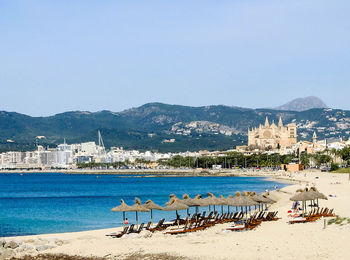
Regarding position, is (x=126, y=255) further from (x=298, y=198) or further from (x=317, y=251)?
(x=298, y=198)

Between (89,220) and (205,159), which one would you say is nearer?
(89,220)

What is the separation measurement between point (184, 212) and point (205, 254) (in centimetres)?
1943

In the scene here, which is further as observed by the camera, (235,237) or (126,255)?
(235,237)

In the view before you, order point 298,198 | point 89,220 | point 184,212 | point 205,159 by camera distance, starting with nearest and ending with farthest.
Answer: point 298,198 → point 89,220 → point 184,212 → point 205,159

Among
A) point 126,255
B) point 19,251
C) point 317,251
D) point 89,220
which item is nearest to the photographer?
point 317,251

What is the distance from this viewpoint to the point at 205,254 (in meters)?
19.3

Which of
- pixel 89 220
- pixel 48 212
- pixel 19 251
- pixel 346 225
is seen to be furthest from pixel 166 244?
pixel 48 212

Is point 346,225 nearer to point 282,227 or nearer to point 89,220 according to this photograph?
point 282,227

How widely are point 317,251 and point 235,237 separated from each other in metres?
4.78

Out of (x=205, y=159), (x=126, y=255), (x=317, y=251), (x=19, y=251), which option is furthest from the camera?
(x=205, y=159)

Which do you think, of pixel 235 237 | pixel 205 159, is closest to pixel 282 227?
pixel 235 237

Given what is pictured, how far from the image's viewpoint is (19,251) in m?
21.9

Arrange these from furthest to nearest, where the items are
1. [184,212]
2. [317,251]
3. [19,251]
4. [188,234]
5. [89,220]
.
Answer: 1. [184,212]
2. [89,220]
3. [188,234]
4. [19,251]
5. [317,251]

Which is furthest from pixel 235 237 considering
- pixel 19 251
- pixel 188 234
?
pixel 19 251
